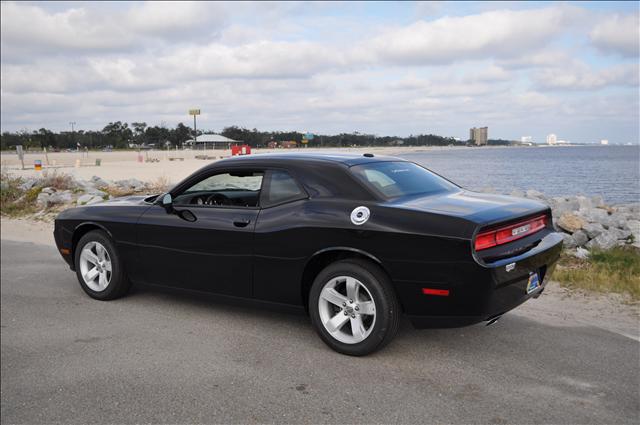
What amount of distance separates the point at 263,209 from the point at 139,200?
1.88 metres

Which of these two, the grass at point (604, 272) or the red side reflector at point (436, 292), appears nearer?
the red side reflector at point (436, 292)

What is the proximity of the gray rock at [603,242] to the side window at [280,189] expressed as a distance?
546cm

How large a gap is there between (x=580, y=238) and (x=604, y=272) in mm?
2423

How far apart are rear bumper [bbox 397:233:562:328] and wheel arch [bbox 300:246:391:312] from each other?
1.04 feet

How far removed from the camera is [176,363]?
13.5 feet

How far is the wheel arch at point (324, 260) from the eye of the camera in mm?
4035

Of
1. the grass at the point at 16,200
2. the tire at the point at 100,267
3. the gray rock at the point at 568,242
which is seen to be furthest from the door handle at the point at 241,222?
the grass at the point at 16,200

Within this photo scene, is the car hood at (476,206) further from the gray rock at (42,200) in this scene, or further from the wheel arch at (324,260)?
the gray rock at (42,200)

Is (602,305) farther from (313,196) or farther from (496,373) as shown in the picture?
(313,196)

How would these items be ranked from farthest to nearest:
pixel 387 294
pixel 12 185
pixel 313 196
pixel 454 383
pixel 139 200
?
pixel 12 185 → pixel 139 200 → pixel 313 196 → pixel 387 294 → pixel 454 383

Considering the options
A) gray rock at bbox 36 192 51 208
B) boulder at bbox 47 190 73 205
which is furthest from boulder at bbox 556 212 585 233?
gray rock at bbox 36 192 51 208

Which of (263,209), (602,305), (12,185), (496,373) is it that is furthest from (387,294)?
(12,185)

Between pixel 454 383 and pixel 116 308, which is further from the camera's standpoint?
pixel 116 308

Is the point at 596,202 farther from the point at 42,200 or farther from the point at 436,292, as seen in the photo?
the point at 42,200
